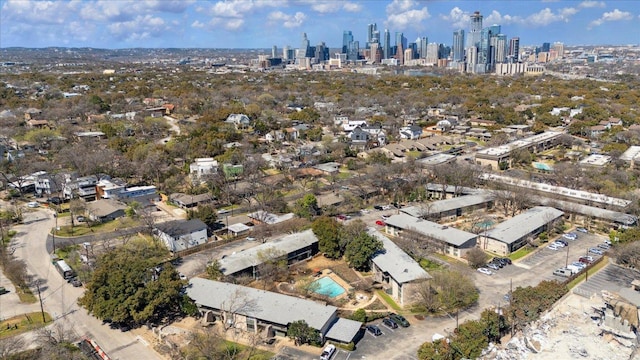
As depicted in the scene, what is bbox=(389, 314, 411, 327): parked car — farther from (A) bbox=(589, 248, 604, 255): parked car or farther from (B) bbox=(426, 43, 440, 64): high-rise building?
(B) bbox=(426, 43, 440, 64): high-rise building

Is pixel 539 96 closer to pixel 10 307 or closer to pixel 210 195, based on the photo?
pixel 210 195

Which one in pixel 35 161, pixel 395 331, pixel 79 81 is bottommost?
pixel 395 331

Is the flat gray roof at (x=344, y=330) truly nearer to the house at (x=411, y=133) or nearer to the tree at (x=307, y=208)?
the tree at (x=307, y=208)

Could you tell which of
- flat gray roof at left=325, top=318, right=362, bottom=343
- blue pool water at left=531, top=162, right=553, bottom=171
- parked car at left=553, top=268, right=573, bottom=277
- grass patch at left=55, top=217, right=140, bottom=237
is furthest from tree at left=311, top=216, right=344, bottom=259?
blue pool water at left=531, top=162, right=553, bottom=171

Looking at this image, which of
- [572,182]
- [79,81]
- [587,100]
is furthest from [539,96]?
[79,81]

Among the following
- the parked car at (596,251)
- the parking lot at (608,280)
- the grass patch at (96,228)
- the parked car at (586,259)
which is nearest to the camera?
the parking lot at (608,280)

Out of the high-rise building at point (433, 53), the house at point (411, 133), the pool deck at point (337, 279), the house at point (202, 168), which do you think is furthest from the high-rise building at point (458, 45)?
the pool deck at point (337, 279)
